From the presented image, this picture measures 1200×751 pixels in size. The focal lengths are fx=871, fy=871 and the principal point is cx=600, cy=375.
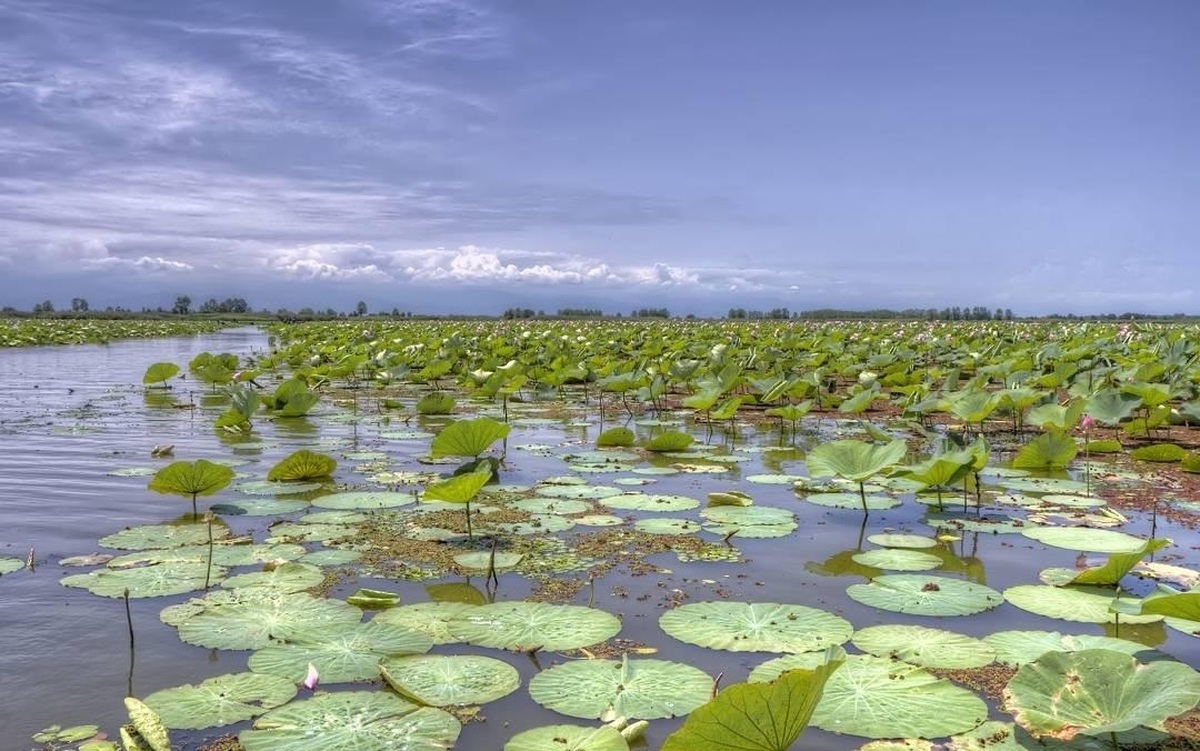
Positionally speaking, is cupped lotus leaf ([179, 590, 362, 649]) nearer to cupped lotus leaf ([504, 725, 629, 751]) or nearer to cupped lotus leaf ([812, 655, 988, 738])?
cupped lotus leaf ([504, 725, 629, 751])

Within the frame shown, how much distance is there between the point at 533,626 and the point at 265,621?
924 millimetres

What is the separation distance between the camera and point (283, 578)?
3.49 meters

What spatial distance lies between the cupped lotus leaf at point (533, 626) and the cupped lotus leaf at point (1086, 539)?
2389mm

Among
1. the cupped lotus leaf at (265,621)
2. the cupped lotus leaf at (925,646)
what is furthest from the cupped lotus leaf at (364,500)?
the cupped lotus leaf at (925,646)

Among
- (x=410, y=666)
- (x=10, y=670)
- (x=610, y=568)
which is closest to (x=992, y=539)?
(x=610, y=568)

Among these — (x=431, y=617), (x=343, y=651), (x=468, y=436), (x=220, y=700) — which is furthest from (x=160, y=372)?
(x=220, y=700)

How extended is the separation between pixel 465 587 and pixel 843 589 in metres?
1.55

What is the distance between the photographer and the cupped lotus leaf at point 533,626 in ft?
9.52

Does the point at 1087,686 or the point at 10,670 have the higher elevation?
the point at 1087,686

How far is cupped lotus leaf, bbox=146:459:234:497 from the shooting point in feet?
13.5

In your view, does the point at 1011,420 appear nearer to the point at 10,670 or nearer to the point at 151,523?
the point at 151,523

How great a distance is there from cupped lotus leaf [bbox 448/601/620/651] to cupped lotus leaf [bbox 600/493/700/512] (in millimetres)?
1704

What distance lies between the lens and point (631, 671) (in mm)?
2643

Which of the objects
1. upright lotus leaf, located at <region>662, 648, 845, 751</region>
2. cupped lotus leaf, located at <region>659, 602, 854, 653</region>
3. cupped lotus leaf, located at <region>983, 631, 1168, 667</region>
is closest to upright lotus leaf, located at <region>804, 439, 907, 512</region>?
cupped lotus leaf, located at <region>659, 602, 854, 653</region>
